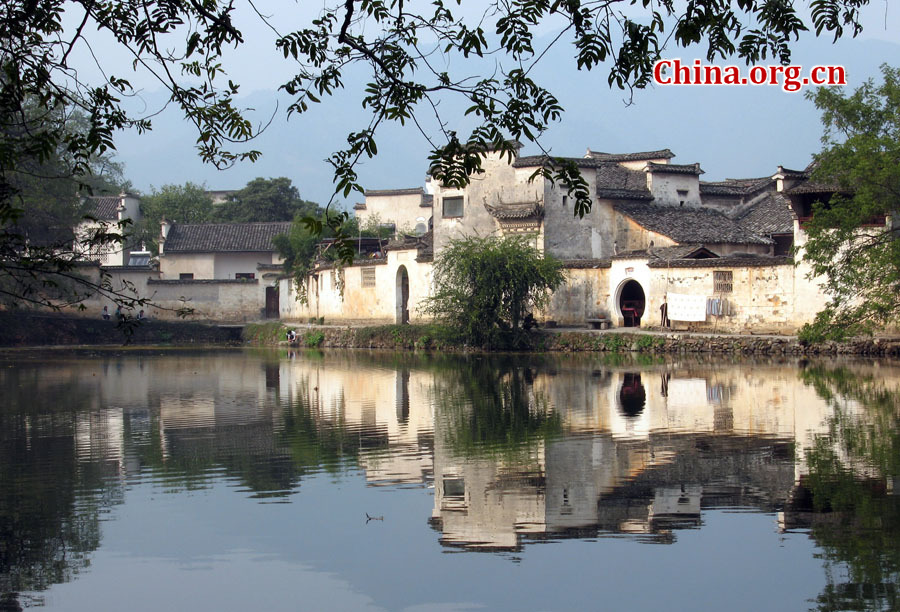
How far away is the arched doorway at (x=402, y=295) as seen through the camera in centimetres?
3694

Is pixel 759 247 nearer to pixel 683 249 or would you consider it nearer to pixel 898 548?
pixel 683 249

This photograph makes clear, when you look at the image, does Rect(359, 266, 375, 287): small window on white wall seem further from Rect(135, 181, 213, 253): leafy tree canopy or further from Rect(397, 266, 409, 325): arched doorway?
Rect(135, 181, 213, 253): leafy tree canopy

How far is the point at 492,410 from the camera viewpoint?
1506 cm

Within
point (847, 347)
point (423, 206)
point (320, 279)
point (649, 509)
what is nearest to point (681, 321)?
point (847, 347)

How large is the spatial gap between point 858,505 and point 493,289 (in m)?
21.0

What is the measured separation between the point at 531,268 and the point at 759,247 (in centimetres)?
945

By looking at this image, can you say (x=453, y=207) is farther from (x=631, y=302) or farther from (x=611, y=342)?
(x=611, y=342)

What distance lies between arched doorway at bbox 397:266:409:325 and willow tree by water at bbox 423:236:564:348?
6.63 m

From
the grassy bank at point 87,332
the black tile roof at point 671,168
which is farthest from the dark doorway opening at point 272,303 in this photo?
the black tile roof at point 671,168

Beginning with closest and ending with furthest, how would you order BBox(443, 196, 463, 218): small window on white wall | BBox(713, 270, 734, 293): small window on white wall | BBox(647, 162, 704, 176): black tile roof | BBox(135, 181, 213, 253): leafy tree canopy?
BBox(713, 270, 734, 293): small window on white wall → BBox(443, 196, 463, 218): small window on white wall → BBox(647, 162, 704, 176): black tile roof → BBox(135, 181, 213, 253): leafy tree canopy

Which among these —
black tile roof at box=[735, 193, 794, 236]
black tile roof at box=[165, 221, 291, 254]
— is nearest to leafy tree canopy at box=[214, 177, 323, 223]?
black tile roof at box=[165, 221, 291, 254]

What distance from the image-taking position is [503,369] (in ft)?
75.6

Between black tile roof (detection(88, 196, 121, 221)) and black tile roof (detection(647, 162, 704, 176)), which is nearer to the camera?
black tile roof (detection(647, 162, 704, 176))

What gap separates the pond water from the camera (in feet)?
21.5
